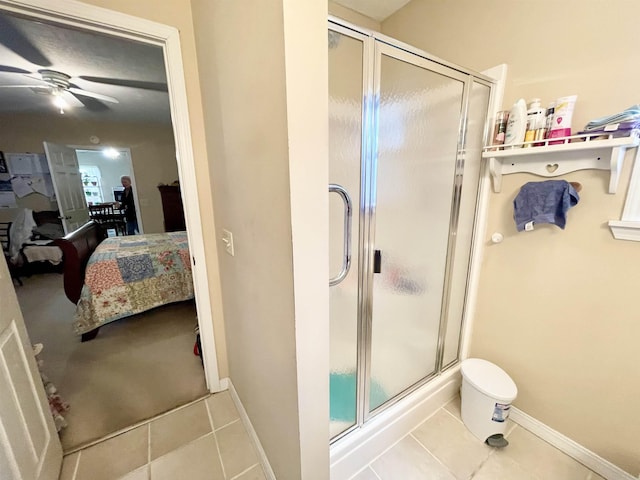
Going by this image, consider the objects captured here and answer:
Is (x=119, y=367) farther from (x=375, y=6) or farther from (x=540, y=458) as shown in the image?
(x=375, y=6)

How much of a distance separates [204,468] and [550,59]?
2.53 m

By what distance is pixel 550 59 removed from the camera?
1179 millimetres

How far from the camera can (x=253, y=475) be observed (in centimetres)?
121

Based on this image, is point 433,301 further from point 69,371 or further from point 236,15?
point 69,371

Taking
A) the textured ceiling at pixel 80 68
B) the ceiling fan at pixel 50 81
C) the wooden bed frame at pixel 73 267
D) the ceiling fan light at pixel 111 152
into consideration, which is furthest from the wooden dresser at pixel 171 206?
the wooden bed frame at pixel 73 267

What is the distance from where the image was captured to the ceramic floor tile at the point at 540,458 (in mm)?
1227

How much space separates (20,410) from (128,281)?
57.4 inches

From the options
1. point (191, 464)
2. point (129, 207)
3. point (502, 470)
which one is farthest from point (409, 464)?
point (129, 207)

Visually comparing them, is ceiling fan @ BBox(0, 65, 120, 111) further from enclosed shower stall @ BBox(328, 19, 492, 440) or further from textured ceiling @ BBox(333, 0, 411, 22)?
enclosed shower stall @ BBox(328, 19, 492, 440)

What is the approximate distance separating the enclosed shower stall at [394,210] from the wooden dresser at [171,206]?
167 inches

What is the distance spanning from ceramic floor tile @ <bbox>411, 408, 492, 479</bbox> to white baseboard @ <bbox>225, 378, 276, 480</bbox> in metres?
0.80

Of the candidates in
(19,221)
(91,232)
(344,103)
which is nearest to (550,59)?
(344,103)

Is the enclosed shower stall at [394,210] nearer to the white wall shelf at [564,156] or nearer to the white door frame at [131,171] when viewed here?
the white wall shelf at [564,156]

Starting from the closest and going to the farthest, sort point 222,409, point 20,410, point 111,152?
point 20,410, point 222,409, point 111,152
